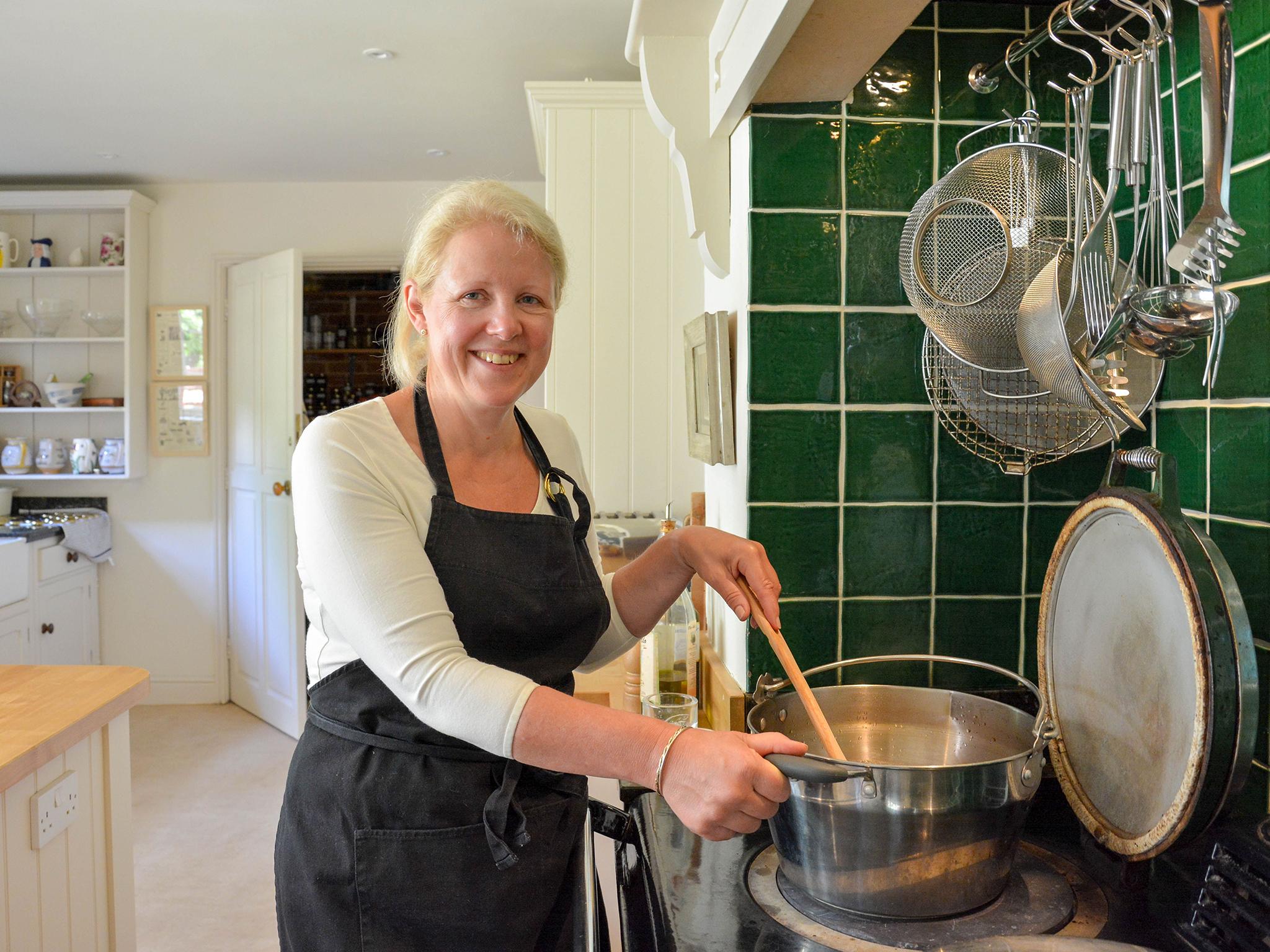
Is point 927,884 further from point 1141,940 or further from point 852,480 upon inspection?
point 852,480

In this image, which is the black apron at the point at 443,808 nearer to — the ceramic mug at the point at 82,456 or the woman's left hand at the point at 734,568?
the woman's left hand at the point at 734,568

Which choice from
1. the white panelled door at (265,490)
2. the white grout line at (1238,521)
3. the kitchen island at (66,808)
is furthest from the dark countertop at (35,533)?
the white grout line at (1238,521)

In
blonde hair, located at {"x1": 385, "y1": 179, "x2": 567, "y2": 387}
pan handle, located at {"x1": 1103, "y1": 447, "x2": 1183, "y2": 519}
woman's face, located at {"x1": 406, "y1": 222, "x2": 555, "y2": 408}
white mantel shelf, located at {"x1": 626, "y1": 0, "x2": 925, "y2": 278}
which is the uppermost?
white mantel shelf, located at {"x1": 626, "y1": 0, "x2": 925, "y2": 278}

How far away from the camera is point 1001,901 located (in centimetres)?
94

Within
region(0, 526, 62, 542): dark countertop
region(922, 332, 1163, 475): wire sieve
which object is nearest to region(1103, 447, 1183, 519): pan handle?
region(922, 332, 1163, 475): wire sieve

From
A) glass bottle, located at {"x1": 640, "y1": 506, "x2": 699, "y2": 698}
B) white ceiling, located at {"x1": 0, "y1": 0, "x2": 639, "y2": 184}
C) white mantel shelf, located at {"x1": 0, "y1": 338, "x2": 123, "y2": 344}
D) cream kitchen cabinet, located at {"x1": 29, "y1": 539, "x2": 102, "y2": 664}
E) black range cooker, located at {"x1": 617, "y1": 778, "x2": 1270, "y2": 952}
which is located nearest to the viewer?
black range cooker, located at {"x1": 617, "y1": 778, "x2": 1270, "y2": 952}

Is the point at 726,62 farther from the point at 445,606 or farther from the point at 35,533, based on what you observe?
the point at 35,533

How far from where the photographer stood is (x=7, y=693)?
→ 158cm

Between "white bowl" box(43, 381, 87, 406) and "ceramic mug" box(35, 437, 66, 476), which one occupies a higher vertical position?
"white bowl" box(43, 381, 87, 406)

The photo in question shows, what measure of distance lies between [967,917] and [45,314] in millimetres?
4803

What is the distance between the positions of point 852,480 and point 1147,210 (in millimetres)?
473

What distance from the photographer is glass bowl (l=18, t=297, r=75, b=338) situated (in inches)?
176

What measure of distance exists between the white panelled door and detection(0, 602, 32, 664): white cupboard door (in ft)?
2.94

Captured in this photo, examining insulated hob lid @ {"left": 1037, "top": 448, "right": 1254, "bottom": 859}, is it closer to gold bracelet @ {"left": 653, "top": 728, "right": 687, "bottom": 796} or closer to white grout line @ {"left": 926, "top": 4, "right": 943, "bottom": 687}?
white grout line @ {"left": 926, "top": 4, "right": 943, "bottom": 687}
